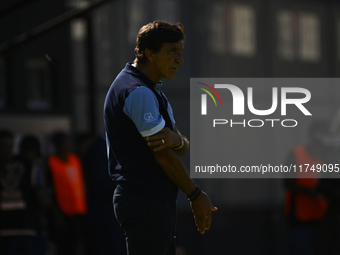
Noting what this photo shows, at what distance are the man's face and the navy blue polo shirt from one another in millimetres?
78

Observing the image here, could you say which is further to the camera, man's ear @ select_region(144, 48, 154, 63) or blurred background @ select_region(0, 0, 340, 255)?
blurred background @ select_region(0, 0, 340, 255)

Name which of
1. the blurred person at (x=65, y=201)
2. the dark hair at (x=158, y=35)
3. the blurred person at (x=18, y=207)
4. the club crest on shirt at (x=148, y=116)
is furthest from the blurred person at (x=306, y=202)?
the club crest on shirt at (x=148, y=116)

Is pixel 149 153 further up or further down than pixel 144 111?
further down

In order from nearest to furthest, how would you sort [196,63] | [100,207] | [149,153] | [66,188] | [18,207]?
[149,153] → [18,207] → [100,207] → [66,188] → [196,63]

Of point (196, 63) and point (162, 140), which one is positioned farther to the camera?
point (196, 63)

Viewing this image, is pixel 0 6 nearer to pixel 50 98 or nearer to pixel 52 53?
pixel 52 53

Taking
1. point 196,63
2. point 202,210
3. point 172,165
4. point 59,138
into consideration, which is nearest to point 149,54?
point 172,165

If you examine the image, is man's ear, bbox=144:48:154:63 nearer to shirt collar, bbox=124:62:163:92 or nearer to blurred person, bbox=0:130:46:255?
shirt collar, bbox=124:62:163:92

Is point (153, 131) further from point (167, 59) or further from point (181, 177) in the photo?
point (167, 59)

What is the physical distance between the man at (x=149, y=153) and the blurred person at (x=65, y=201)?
4936mm

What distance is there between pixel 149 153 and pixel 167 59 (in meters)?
0.46

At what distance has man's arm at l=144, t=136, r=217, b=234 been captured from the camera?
2.54 m

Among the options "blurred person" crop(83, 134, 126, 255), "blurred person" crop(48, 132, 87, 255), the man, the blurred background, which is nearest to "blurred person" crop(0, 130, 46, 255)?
"blurred person" crop(83, 134, 126, 255)

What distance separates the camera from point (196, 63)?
27.5 ft
